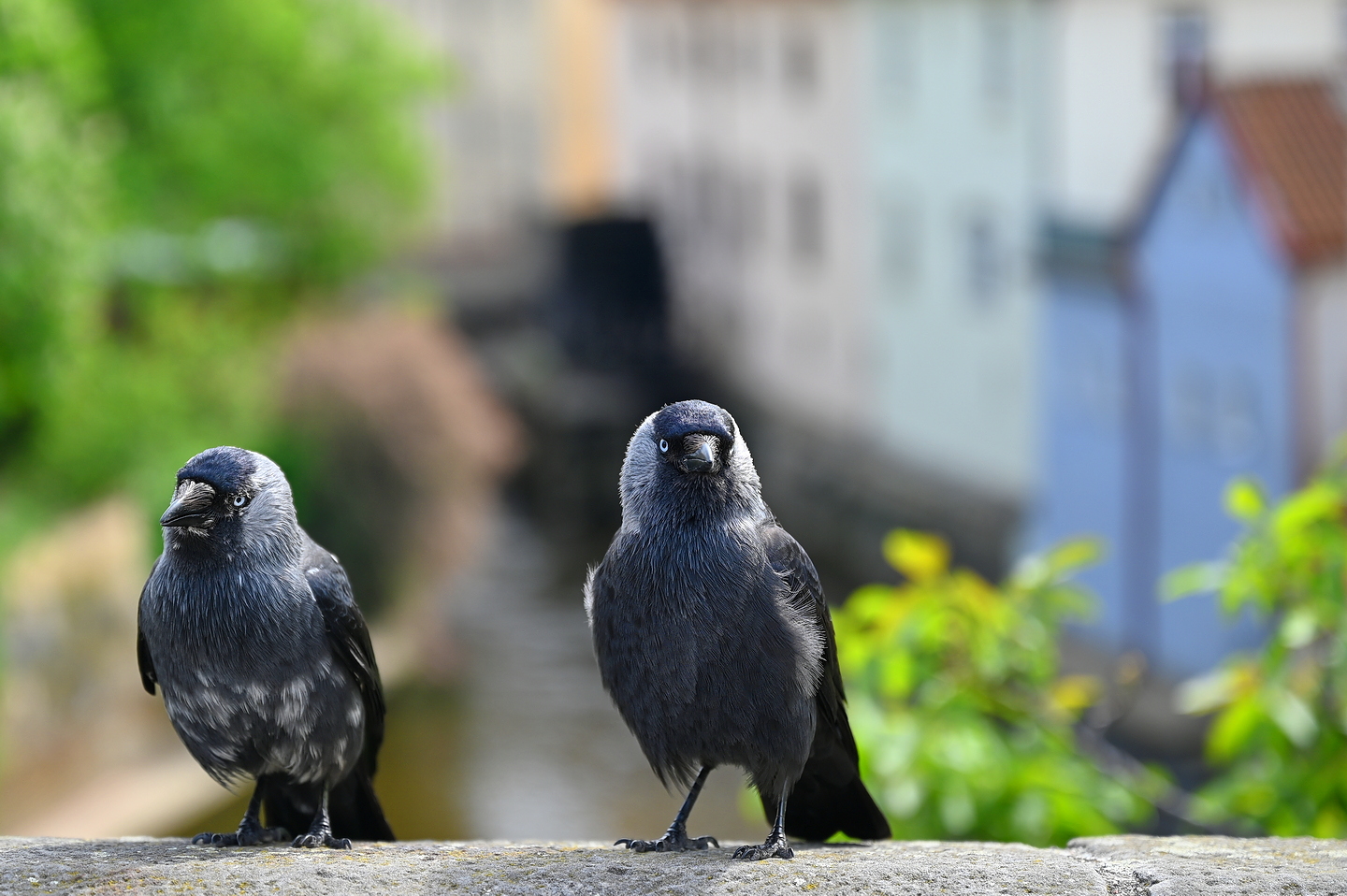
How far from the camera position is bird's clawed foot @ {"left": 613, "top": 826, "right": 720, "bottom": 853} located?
12.6 ft

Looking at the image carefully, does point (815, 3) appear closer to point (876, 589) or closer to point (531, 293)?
point (531, 293)

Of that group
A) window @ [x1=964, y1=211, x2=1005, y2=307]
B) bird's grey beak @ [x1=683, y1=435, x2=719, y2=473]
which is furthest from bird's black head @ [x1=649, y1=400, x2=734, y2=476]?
window @ [x1=964, y1=211, x2=1005, y2=307]

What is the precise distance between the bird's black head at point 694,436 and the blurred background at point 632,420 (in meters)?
6.45

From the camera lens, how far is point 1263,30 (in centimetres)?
1995

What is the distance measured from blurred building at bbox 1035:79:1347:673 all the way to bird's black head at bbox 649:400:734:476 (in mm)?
15866

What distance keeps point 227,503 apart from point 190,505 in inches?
4.1

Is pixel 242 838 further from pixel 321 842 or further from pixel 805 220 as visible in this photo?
pixel 805 220

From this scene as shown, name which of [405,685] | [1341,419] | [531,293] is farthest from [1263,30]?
[531,293]

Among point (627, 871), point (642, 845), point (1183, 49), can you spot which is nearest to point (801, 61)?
point (1183, 49)

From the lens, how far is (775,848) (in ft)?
12.2

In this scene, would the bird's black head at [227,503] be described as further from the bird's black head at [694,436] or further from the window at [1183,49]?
the window at [1183,49]

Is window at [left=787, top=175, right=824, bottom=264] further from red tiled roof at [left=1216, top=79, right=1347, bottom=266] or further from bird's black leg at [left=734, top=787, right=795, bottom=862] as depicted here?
bird's black leg at [left=734, top=787, right=795, bottom=862]

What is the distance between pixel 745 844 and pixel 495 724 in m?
18.5

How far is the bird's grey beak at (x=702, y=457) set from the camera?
12.0 feet
